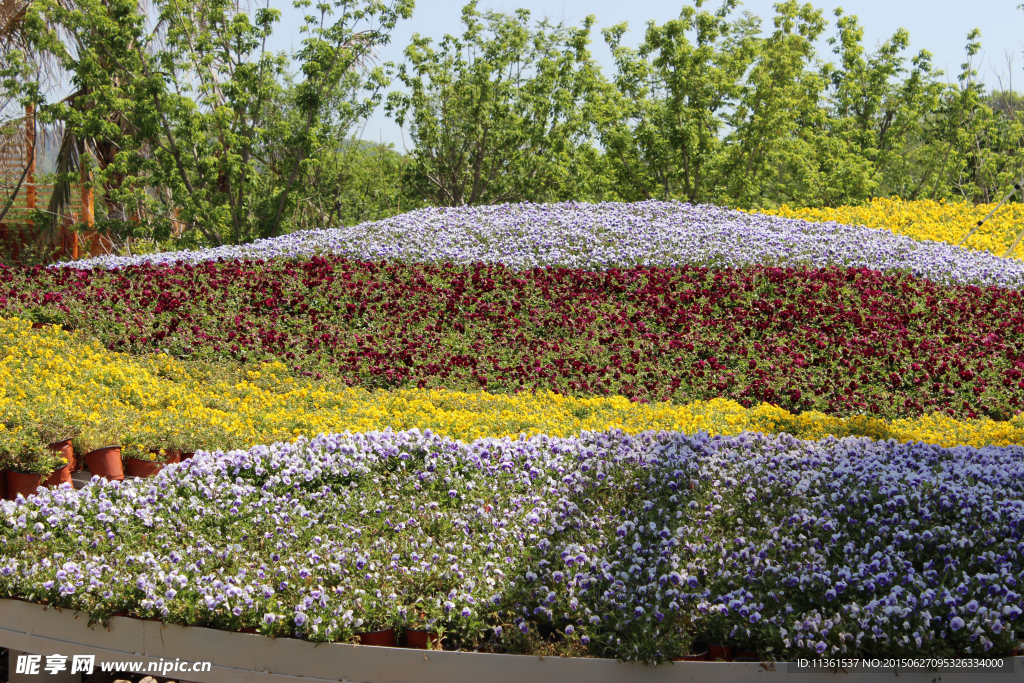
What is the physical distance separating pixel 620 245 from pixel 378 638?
779 cm

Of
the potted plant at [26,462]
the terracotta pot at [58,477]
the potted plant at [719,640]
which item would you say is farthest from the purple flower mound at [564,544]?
the terracotta pot at [58,477]

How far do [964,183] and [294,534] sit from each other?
21572 mm

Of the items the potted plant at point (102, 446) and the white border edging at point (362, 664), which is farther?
the potted plant at point (102, 446)

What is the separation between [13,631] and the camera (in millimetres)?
3072

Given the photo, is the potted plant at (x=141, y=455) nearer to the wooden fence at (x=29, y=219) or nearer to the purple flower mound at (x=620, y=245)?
the purple flower mound at (x=620, y=245)

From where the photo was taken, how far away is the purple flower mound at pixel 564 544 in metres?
2.81

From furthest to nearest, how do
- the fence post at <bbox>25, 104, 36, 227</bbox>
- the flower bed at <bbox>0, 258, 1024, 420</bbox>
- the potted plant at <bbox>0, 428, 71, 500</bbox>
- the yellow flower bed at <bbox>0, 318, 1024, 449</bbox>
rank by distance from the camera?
1. the fence post at <bbox>25, 104, 36, 227</bbox>
2. the flower bed at <bbox>0, 258, 1024, 420</bbox>
3. the yellow flower bed at <bbox>0, 318, 1024, 449</bbox>
4. the potted plant at <bbox>0, 428, 71, 500</bbox>

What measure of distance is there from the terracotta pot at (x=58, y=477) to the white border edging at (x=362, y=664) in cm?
138

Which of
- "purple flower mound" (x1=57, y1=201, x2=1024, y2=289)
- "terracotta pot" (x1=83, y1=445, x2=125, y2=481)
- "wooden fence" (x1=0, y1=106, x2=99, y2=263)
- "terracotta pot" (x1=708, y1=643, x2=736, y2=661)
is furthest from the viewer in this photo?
"wooden fence" (x1=0, y1=106, x2=99, y2=263)

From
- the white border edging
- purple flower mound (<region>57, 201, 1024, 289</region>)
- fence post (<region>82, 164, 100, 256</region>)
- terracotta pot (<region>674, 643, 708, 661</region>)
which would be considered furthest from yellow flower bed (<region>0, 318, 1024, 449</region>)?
fence post (<region>82, 164, 100, 256</region>)

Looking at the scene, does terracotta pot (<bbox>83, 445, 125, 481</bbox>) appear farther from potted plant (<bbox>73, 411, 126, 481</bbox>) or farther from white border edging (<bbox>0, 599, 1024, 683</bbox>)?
white border edging (<bbox>0, 599, 1024, 683</bbox>)

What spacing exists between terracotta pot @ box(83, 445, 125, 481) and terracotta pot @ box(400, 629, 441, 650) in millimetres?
2211

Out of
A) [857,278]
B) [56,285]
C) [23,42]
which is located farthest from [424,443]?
[23,42]

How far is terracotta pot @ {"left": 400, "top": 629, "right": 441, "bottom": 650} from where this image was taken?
2.88 metres
